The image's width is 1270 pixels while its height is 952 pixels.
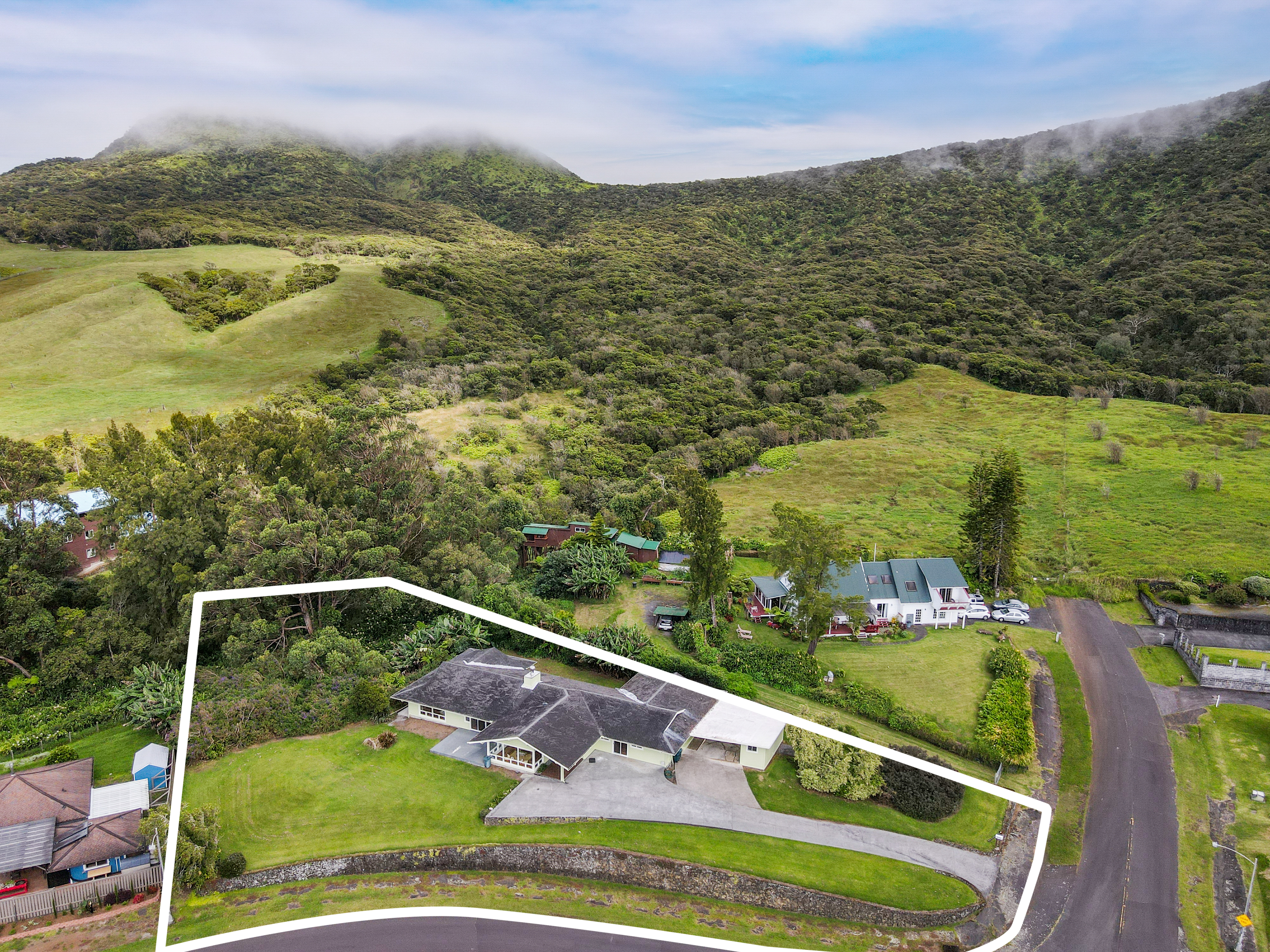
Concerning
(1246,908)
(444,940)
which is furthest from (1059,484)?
(444,940)

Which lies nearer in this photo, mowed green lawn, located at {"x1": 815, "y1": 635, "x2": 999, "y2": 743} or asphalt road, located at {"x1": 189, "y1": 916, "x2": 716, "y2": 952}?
asphalt road, located at {"x1": 189, "y1": 916, "x2": 716, "y2": 952}

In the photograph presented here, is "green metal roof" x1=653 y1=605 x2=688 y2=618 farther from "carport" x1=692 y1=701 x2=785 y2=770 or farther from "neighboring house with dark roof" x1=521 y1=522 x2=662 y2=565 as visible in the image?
"carport" x1=692 y1=701 x2=785 y2=770

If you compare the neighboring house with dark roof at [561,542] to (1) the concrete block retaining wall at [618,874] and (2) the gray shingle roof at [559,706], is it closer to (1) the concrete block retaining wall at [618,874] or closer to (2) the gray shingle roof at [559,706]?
(2) the gray shingle roof at [559,706]

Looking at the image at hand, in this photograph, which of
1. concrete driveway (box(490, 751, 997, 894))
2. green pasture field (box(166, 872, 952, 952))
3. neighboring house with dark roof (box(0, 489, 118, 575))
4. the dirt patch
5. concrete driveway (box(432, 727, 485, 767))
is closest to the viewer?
green pasture field (box(166, 872, 952, 952))

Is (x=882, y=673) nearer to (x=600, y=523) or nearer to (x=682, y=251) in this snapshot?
(x=600, y=523)

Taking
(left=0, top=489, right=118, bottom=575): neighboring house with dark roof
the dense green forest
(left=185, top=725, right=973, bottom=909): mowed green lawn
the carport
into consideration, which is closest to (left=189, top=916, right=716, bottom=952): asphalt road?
(left=185, top=725, right=973, bottom=909): mowed green lawn

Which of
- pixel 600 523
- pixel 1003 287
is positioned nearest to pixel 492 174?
pixel 1003 287

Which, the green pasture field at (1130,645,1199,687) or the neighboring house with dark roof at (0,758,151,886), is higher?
the neighboring house with dark roof at (0,758,151,886)
